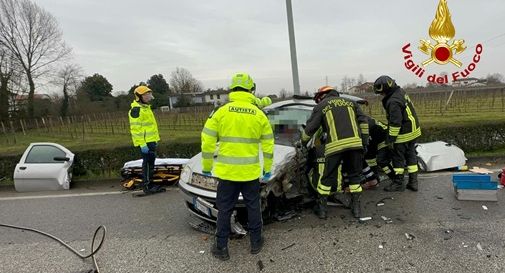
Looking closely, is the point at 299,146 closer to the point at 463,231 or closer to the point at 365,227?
the point at 365,227

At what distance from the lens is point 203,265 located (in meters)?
3.10

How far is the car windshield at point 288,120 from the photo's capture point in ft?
15.5

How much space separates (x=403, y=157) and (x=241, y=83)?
319cm

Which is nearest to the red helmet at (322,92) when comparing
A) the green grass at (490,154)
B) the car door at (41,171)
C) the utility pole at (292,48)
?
the utility pole at (292,48)

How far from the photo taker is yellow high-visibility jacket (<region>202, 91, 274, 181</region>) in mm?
3100

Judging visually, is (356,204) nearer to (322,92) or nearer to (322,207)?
(322,207)

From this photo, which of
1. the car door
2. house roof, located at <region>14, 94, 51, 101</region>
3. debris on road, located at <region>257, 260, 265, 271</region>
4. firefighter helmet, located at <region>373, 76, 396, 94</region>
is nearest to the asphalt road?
debris on road, located at <region>257, 260, 265, 271</region>

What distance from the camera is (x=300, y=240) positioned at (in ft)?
11.5

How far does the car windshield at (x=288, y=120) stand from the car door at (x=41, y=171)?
14.3ft

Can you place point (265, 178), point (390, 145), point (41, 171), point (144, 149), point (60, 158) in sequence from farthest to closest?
point (60, 158)
point (41, 171)
point (144, 149)
point (390, 145)
point (265, 178)

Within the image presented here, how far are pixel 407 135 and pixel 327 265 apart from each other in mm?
2796

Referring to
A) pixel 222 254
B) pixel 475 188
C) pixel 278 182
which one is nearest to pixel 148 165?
pixel 278 182

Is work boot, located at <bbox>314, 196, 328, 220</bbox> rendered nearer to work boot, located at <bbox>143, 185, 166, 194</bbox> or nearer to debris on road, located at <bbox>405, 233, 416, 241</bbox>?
debris on road, located at <bbox>405, 233, 416, 241</bbox>

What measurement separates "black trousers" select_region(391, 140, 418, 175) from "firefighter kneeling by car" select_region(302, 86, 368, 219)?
112 cm
